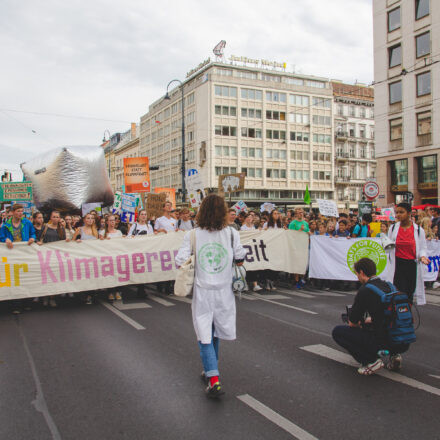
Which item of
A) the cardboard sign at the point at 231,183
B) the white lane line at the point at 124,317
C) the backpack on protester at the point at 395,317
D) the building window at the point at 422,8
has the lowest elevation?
the white lane line at the point at 124,317

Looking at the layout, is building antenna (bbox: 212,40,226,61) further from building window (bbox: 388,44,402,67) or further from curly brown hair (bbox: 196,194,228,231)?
curly brown hair (bbox: 196,194,228,231)

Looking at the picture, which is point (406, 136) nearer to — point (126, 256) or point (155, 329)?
point (126, 256)

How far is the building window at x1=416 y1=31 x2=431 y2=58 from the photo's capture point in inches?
1323

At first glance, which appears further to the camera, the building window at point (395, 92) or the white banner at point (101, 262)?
the building window at point (395, 92)

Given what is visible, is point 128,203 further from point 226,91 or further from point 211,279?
point 226,91

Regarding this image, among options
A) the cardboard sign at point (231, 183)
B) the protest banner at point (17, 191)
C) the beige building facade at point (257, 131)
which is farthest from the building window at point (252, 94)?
the protest banner at point (17, 191)

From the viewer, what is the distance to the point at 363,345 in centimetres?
494

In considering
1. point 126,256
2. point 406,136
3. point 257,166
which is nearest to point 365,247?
point 126,256

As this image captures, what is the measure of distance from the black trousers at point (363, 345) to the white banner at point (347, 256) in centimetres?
593

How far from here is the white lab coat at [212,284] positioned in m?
4.44

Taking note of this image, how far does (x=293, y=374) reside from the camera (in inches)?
193

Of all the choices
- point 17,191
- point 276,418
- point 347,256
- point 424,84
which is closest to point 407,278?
point 347,256

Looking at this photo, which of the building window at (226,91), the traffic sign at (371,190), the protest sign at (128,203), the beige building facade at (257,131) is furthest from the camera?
the beige building facade at (257,131)

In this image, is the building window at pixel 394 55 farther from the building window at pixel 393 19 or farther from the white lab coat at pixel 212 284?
the white lab coat at pixel 212 284
